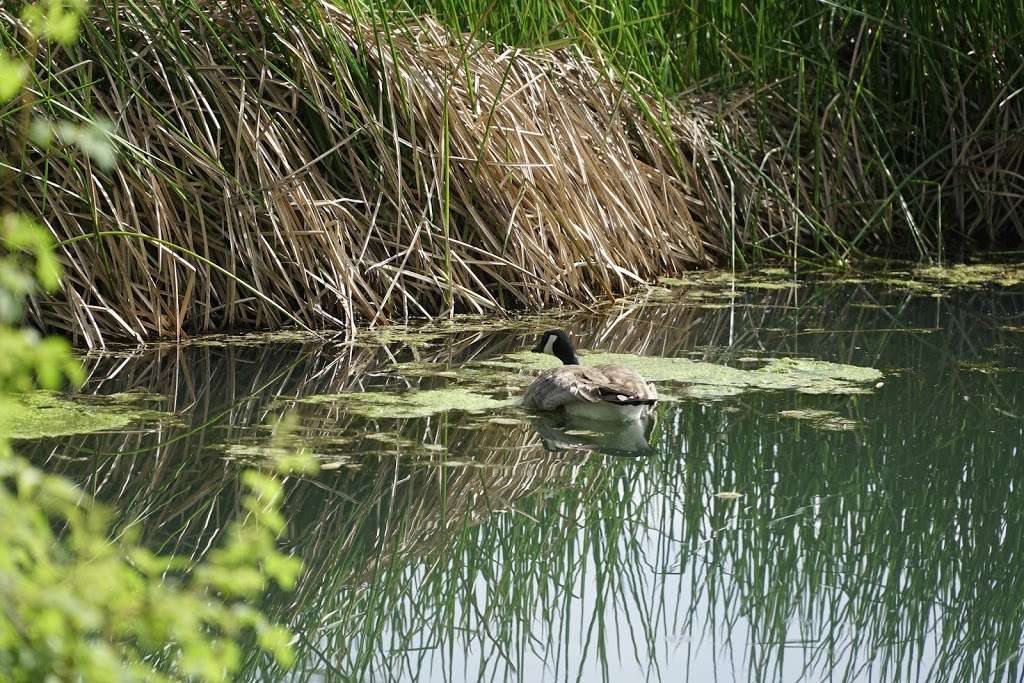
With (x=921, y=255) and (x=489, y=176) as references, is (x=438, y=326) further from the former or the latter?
(x=921, y=255)

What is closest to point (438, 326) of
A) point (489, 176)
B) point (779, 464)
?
point (489, 176)

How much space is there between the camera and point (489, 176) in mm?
5445

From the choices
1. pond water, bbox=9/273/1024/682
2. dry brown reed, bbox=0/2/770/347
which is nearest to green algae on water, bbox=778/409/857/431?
pond water, bbox=9/273/1024/682

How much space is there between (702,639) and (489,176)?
314cm

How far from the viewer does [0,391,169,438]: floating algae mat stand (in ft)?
11.8

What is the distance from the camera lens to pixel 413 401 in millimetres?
3992

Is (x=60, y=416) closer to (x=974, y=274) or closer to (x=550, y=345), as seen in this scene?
(x=550, y=345)

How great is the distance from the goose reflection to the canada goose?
3 centimetres

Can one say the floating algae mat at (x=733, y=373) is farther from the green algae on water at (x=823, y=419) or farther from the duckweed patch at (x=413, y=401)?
the duckweed patch at (x=413, y=401)

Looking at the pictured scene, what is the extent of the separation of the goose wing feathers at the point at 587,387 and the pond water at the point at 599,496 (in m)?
0.08

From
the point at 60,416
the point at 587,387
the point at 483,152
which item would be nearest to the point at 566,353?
the point at 587,387

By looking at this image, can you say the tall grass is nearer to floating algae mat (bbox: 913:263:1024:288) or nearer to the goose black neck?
floating algae mat (bbox: 913:263:1024:288)

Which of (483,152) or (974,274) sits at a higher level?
(483,152)

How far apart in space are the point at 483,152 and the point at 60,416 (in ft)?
7.20
